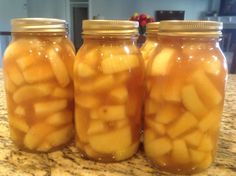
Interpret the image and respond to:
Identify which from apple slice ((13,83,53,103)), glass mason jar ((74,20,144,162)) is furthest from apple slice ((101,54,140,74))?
apple slice ((13,83,53,103))

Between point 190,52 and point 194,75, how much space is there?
3cm

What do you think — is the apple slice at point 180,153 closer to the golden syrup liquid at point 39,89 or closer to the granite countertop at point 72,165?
the granite countertop at point 72,165

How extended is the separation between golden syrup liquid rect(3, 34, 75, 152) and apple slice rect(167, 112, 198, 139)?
18cm

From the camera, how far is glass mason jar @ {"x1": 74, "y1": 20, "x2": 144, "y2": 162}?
37cm

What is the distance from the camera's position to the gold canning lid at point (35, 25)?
39cm

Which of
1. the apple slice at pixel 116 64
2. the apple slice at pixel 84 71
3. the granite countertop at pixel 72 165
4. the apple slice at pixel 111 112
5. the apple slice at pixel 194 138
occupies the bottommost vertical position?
the granite countertop at pixel 72 165

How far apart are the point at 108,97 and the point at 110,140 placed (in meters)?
0.07

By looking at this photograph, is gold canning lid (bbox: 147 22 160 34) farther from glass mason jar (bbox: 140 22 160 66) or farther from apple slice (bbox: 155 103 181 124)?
apple slice (bbox: 155 103 181 124)

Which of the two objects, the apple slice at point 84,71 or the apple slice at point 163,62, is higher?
the apple slice at point 163,62

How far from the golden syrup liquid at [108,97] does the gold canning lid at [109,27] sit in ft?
0.05

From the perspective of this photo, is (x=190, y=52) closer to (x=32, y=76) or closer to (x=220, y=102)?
(x=220, y=102)

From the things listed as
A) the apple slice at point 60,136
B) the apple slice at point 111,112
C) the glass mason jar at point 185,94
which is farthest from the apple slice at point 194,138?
the apple slice at point 60,136

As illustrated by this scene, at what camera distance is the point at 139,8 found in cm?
456

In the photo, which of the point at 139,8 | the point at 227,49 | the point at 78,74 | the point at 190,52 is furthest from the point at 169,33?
the point at 139,8
